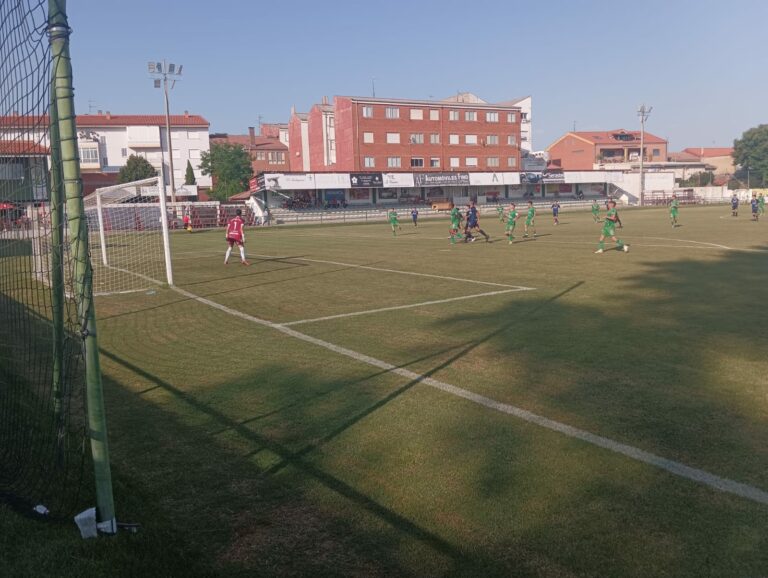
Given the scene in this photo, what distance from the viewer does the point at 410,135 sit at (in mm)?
78125

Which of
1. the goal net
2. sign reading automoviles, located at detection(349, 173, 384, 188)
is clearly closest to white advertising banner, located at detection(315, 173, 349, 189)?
sign reading automoviles, located at detection(349, 173, 384, 188)

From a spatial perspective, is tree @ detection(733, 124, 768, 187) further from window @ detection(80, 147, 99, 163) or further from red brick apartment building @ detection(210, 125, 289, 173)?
window @ detection(80, 147, 99, 163)

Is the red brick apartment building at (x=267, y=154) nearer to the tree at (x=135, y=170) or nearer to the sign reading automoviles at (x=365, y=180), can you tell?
the tree at (x=135, y=170)

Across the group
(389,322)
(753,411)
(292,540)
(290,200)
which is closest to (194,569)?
(292,540)

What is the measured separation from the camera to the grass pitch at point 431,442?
3.48 meters

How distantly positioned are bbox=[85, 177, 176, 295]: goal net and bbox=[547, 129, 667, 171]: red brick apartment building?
8181cm

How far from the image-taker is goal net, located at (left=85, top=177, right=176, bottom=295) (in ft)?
54.6

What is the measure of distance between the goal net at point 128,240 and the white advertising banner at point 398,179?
30.1 metres

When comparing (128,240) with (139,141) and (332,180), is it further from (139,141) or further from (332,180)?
(139,141)

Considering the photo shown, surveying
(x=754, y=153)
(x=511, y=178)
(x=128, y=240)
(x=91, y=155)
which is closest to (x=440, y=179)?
(x=511, y=178)

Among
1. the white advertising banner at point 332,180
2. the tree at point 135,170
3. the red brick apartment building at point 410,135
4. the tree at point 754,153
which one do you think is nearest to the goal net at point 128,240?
the white advertising banner at point 332,180

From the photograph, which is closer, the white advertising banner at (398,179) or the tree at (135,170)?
the white advertising banner at (398,179)

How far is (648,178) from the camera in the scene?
82250 mm

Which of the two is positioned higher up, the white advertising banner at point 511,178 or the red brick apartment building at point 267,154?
the red brick apartment building at point 267,154
